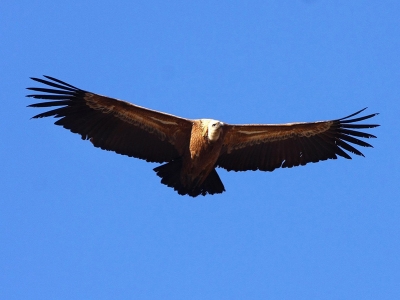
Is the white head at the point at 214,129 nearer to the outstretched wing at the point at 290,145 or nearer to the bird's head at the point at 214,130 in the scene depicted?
the bird's head at the point at 214,130

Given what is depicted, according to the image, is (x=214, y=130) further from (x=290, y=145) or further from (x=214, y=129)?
(x=290, y=145)

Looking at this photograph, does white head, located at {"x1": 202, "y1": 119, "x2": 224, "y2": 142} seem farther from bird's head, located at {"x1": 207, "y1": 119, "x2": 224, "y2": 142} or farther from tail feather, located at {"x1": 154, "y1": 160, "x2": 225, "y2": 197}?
tail feather, located at {"x1": 154, "y1": 160, "x2": 225, "y2": 197}

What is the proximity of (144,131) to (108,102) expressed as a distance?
81 centimetres

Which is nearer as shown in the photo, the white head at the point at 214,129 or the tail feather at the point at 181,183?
the white head at the point at 214,129

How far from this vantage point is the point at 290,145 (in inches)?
650

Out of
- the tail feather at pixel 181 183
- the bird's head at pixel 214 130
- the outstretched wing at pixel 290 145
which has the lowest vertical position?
the tail feather at pixel 181 183

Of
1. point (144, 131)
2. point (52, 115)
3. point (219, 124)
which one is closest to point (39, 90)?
point (52, 115)

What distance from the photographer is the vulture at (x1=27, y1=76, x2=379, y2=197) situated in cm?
1542

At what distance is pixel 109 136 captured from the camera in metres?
15.7

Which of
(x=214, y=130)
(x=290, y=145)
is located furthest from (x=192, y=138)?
(x=290, y=145)

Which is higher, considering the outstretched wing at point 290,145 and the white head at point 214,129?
the outstretched wing at point 290,145

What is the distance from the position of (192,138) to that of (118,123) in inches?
47.4

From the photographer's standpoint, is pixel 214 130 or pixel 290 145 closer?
pixel 214 130

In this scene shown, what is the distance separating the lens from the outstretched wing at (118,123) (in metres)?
15.4
